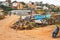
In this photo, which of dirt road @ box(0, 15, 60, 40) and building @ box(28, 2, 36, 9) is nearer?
dirt road @ box(0, 15, 60, 40)

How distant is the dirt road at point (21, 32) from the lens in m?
3.67

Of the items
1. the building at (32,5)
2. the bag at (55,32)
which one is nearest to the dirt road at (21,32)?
the bag at (55,32)

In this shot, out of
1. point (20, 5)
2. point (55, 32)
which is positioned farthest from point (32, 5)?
point (55, 32)

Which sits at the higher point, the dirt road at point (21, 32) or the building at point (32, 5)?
the building at point (32, 5)

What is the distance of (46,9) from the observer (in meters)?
3.99

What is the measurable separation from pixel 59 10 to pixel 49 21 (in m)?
0.37

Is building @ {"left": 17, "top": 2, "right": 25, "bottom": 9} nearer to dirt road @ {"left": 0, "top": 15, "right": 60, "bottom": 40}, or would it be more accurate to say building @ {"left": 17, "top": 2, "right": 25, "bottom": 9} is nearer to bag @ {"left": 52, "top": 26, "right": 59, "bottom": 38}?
dirt road @ {"left": 0, "top": 15, "right": 60, "bottom": 40}

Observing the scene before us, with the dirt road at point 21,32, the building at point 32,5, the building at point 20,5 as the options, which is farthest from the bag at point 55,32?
the building at point 20,5

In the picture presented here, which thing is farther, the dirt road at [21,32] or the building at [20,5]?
the building at [20,5]

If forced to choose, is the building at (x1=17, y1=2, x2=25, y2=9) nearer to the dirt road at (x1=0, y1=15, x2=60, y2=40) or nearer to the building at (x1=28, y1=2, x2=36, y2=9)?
the building at (x1=28, y1=2, x2=36, y2=9)

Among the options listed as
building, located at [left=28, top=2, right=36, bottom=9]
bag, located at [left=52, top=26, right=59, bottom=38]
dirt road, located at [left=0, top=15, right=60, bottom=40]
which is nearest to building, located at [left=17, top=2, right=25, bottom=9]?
building, located at [left=28, top=2, right=36, bottom=9]

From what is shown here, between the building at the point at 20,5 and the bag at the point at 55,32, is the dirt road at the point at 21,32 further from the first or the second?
the building at the point at 20,5

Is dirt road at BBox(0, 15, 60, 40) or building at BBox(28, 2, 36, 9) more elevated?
building at BBox(28, 2, 36, 9)

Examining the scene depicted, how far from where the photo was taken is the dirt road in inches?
144
